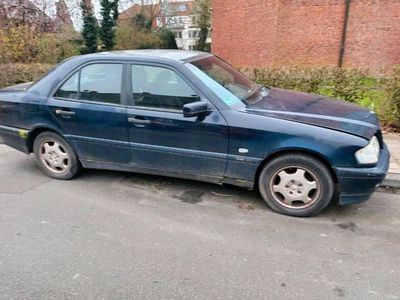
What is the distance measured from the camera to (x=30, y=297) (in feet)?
8.12

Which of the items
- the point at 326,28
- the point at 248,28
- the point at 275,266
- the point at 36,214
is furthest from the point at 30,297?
the point at 248,28

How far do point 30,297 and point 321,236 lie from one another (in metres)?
2.37

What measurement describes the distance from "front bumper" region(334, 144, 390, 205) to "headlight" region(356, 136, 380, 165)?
66 millimetres

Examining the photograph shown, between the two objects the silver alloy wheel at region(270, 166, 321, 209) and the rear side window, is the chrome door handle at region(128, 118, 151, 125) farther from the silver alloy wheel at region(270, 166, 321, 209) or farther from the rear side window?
the silver alloy wheel at region(270, 166, 321, 209)

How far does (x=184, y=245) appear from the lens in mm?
3084

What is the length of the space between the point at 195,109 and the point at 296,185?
1.22 m

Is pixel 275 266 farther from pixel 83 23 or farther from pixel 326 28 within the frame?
pixel 83 23

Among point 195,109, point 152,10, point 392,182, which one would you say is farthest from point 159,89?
point 152,10

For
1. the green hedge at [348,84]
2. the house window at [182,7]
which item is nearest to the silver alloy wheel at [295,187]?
the green hedge at [348,84]

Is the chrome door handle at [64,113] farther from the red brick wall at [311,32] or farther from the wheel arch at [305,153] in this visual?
the red brick wall at [311,32]

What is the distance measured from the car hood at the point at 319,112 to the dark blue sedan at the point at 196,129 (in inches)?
0.4

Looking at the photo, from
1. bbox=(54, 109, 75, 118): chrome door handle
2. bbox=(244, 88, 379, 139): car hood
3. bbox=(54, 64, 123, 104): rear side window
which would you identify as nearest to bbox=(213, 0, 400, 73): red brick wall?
bbox=(244, 88, 379, 139): car hood

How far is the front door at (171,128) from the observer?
11.9 feet

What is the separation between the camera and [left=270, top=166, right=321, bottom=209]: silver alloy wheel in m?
3.44
